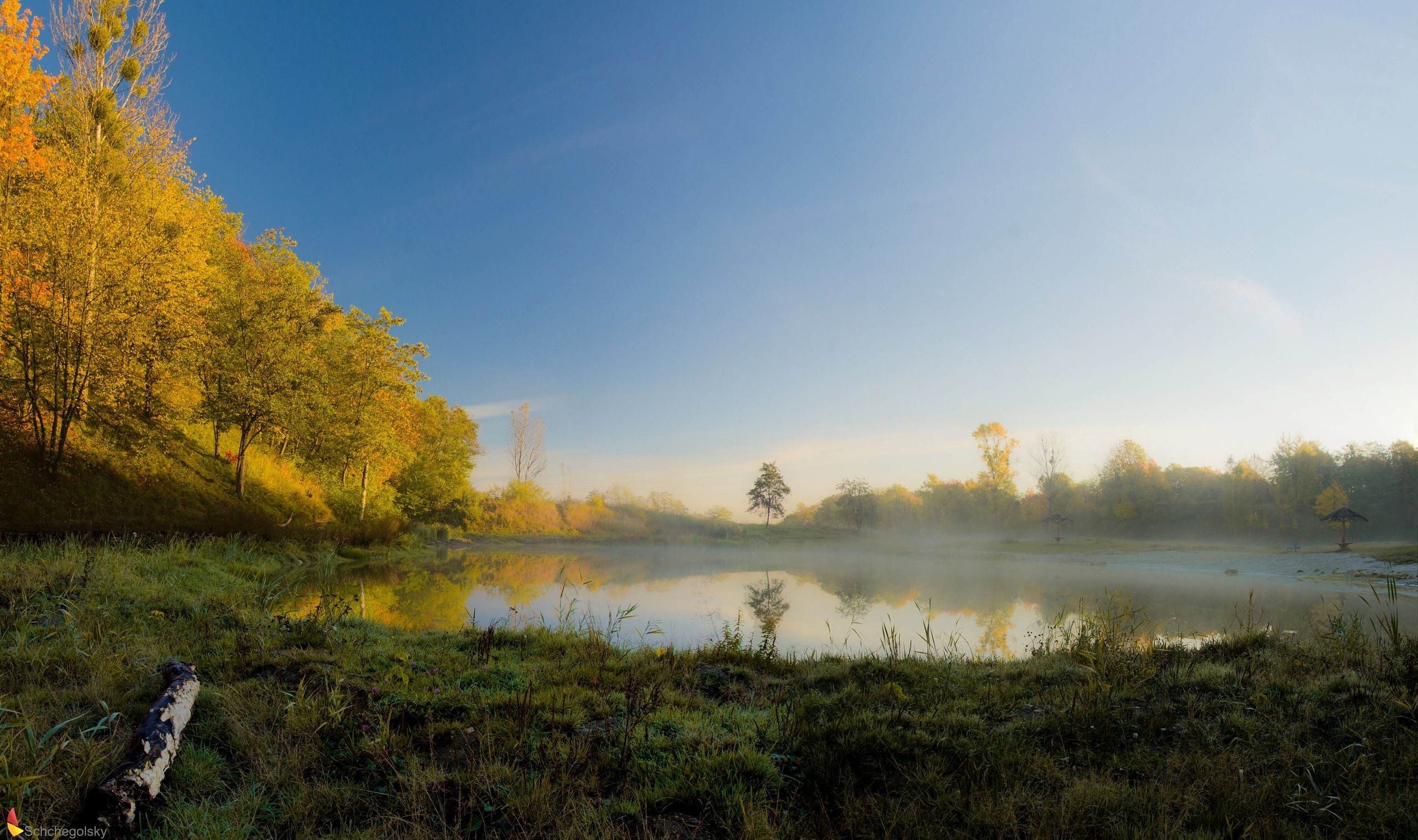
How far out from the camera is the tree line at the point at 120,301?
12.1 m

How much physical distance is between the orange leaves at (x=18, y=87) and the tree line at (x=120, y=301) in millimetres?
33

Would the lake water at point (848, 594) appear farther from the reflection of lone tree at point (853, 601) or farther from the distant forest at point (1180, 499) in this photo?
the distant forest at point (1180, 499)

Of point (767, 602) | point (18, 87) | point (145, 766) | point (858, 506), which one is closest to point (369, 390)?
point (18, 87)

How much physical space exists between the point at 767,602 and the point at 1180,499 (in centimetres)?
5353

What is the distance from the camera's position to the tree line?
39.5ft

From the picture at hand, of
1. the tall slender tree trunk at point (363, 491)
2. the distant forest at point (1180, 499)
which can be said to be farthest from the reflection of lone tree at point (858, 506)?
the tall slender tree trunk at point (363, 491)

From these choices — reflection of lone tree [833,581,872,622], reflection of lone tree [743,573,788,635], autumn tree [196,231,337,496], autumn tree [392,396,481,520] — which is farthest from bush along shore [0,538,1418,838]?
autumn tree [392,396,481,520]

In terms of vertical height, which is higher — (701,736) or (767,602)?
(701,736)

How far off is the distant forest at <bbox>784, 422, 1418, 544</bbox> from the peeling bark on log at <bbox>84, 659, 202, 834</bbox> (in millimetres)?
54333

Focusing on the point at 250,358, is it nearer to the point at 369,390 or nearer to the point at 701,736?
the point at 369,390

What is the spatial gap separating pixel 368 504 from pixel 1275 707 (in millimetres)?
27255

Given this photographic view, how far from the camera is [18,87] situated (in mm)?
12289

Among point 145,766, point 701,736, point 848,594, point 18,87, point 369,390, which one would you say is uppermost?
point 18,87

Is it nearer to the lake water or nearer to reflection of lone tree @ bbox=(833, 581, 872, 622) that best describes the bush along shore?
the lake water
